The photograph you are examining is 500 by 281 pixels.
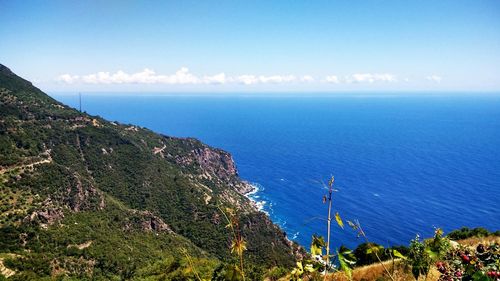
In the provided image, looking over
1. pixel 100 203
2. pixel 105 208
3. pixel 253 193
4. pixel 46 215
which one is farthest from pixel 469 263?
pixel 253 193

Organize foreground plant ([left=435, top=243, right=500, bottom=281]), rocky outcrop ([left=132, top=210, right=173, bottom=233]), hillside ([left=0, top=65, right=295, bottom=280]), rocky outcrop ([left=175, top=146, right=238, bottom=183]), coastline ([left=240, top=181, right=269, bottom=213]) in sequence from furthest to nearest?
rocky outcrop ([left=175, top=146, right=238, bottom=183]) < coastline ([left=240, top=181, right=269, bottom=213]) < rocky outcrop ([left=132, top=210, right=173, bottom=233]) < hillside ([left=0, top=65, right=295, bottom=280]) < foreground plant ([left=435, top=243, right=500, bottom=281])

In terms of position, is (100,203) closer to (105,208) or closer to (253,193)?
(105,208)

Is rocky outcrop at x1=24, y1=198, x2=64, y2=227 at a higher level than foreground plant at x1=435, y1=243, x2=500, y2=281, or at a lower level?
lower

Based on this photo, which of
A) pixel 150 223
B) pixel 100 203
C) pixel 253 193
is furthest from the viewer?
pixel 253 193

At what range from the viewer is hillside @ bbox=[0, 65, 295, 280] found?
6109 centimetres

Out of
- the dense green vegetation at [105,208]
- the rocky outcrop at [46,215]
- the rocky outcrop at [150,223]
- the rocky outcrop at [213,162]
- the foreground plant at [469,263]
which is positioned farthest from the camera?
the rocky outcrop at [213,162]

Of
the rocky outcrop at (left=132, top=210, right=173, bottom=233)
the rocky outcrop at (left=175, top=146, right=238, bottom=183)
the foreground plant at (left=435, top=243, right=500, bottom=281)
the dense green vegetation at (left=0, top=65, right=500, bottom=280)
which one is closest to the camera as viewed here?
the foreground plant at (left=435, top=243, right=500, bottom=281)

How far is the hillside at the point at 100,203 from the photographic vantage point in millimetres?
61094

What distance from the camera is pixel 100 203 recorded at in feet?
281

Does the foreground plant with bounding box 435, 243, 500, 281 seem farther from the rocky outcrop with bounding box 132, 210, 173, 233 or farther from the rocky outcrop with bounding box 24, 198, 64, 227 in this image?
the rocky outcrop with bounding box 132, 210, 173, 233

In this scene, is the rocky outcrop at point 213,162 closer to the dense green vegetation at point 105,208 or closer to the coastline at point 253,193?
the dense green vegetation at point 105,208

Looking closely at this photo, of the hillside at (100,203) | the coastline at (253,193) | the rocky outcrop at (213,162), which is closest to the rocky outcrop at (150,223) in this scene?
the hillside at (100,203)

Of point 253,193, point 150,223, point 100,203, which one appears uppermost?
point 100,203

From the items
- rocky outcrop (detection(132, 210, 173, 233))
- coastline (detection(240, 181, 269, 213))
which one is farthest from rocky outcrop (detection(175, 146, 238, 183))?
rocky outcrop (detection(132, 210, 173, 233))
